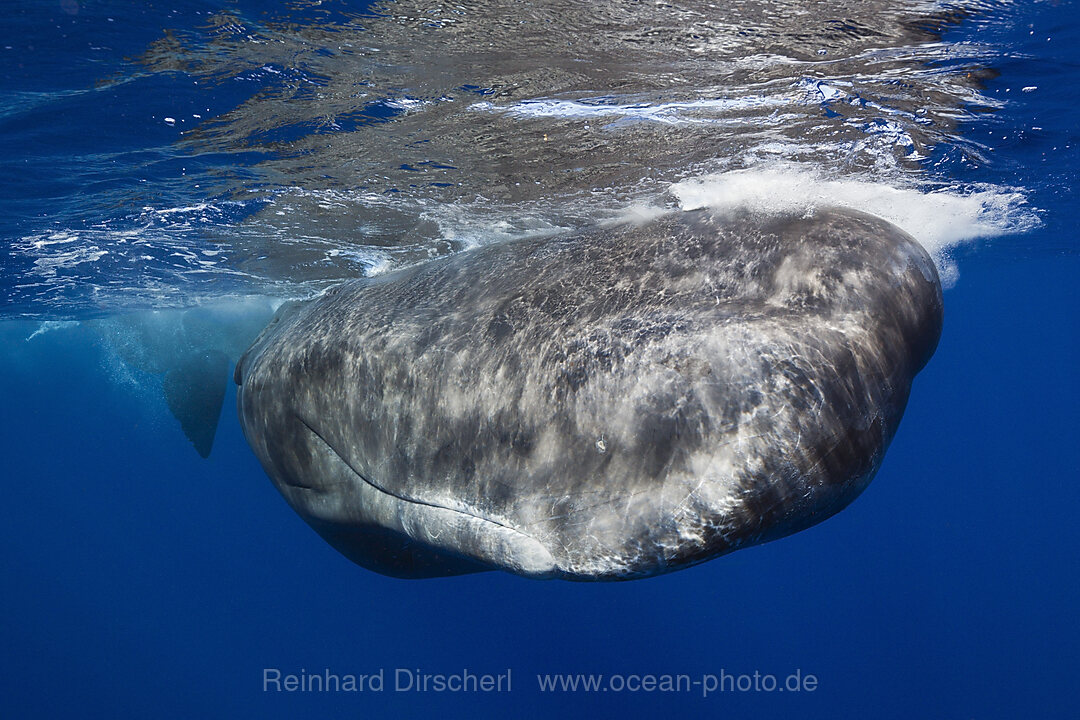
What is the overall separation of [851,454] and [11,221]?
1178cm

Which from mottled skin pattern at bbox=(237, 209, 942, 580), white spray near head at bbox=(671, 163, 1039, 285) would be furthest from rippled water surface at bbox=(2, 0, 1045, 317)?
mottled skin pattern at bbox=(237, 209, 942, 580)

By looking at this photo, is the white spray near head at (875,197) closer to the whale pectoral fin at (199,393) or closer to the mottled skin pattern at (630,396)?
the mottled skin pattern at (630,396)

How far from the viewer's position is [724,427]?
2.53 meters

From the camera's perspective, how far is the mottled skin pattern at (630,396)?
252 cm

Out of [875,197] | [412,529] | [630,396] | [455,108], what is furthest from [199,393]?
[875,197]

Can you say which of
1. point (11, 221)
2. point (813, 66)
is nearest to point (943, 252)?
point (813, 66)

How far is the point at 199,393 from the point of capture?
381 inches

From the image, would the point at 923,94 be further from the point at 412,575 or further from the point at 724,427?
the point at 412,575

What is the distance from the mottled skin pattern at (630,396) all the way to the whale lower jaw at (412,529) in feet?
0.05

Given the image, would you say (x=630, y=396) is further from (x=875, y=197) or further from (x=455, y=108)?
(x=875, y=197)

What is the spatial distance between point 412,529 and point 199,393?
26.1 ft

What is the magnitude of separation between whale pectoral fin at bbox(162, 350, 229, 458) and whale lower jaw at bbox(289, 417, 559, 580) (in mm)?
5664

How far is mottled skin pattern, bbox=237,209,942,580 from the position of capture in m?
2.52

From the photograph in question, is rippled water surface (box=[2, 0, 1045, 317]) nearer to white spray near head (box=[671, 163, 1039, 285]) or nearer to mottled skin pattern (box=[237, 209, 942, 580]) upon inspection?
white spray near head (box=[671, 163, 1039, 285])
